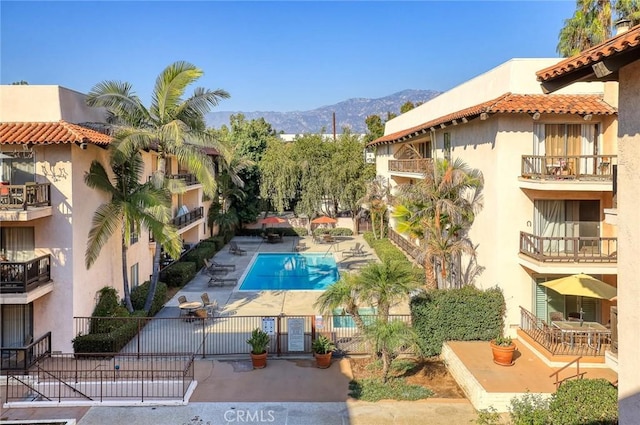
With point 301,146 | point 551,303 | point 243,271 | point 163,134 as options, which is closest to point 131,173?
point 163,134

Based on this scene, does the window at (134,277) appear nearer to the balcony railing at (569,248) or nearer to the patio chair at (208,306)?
the patio chair at (208,306)

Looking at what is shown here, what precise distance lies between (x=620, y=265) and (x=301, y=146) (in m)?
41.3

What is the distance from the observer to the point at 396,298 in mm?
15445

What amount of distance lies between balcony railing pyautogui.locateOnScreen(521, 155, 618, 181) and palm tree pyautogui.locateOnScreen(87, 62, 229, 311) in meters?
11.9

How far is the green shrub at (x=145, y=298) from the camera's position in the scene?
21.6 m

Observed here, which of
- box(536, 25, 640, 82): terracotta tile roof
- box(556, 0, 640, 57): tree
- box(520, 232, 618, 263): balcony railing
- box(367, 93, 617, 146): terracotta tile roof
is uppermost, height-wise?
box(556, 0, 640, 57): tree

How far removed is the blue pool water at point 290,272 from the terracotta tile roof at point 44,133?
44.7ft

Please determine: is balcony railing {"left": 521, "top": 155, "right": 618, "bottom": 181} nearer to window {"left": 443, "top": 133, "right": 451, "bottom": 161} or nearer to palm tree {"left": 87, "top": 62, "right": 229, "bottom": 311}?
window {"left": 443, "top": 133, "right": 451, "bottom": 161}

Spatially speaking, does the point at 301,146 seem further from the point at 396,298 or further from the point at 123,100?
the point at 396,298

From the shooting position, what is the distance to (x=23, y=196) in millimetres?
15578

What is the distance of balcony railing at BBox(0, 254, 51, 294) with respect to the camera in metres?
15.4

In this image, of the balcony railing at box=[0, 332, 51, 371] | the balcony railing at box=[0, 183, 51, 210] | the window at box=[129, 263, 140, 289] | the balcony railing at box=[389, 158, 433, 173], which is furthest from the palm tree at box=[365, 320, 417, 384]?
the window at box=[129, 263, 140, 289]

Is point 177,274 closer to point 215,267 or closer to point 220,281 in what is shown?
point 220,281

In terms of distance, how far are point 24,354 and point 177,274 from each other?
39.6 ft
